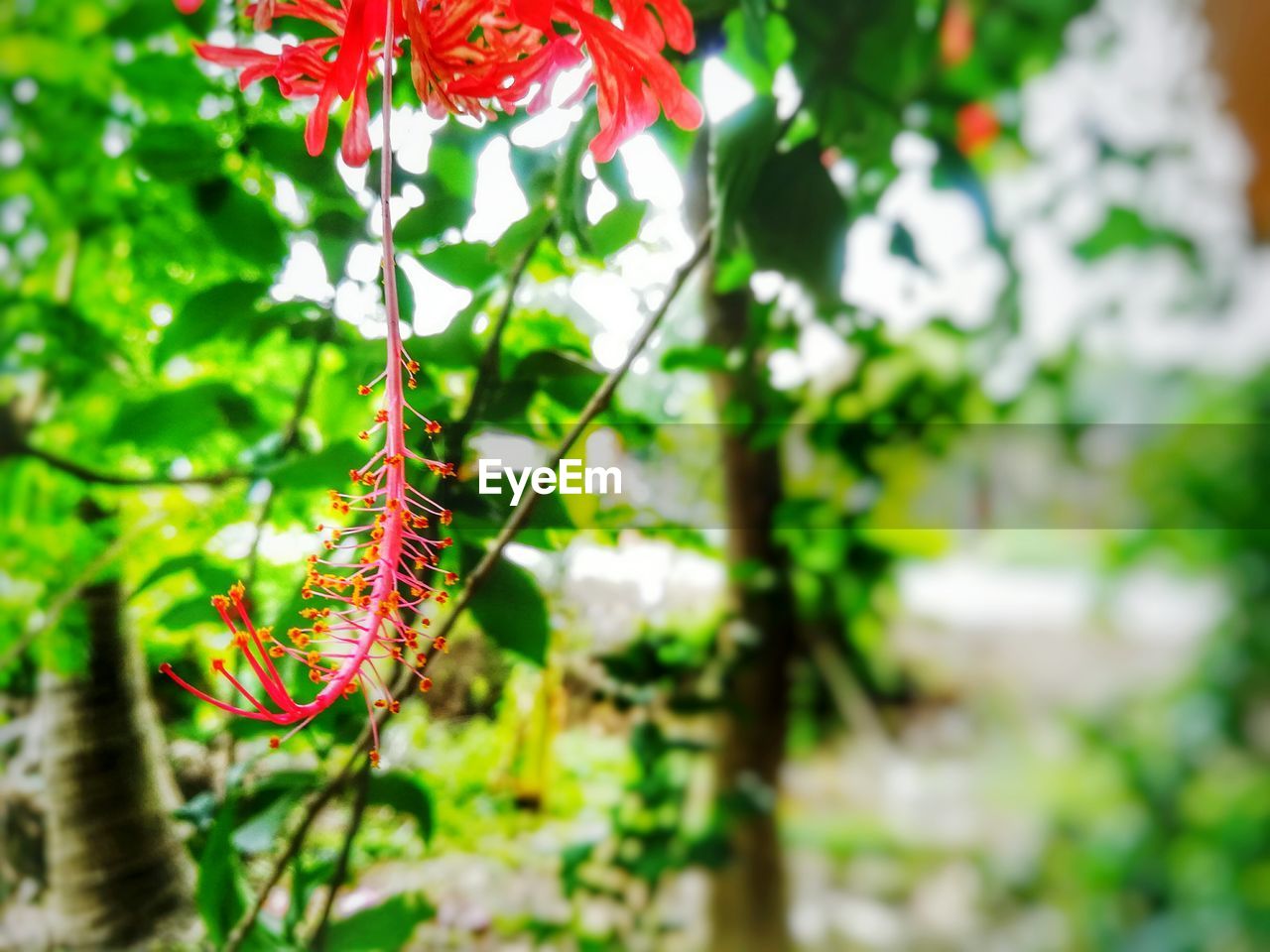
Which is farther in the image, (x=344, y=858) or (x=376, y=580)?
(x=344, y=858)

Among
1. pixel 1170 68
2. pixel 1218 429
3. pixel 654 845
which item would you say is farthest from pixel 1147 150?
pixel 654 845

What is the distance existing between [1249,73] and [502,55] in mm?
387

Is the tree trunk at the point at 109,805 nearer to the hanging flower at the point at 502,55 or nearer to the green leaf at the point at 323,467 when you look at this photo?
the green leaf at the point at 323,467

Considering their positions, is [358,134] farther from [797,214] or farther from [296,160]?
[797,214]

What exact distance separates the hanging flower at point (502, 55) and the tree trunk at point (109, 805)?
36cm

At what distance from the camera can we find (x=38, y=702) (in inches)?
22.3

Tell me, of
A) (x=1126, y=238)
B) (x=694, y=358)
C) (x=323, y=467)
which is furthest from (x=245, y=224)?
(x=1126, y=238)

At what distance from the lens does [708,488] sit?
1.76 feet

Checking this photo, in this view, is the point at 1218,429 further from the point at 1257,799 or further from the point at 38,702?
the point at 38,702

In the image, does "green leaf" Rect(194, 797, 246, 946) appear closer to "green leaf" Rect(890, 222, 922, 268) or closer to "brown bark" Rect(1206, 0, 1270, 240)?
"green leaf" Rect(890, 222, 922, 268)

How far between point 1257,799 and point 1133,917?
9 cm

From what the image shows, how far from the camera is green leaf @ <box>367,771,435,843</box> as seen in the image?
1.68ft

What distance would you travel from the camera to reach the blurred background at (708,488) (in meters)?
0.43

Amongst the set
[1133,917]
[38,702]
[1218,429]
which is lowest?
[1133,917]
